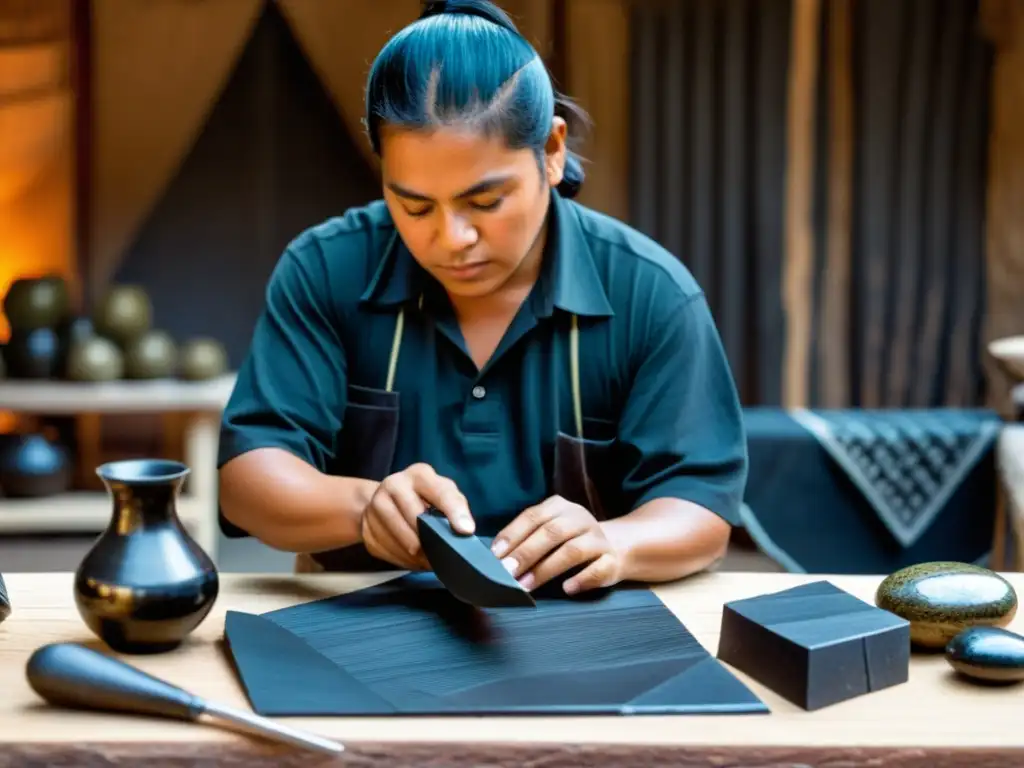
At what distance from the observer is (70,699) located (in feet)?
3.50

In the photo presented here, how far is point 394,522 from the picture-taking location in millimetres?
1404

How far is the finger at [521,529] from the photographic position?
1368 millimetres

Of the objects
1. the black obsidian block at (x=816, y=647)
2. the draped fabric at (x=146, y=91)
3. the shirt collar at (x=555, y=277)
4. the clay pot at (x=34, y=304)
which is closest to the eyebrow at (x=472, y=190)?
the shirt collar at (x=555, y=277)

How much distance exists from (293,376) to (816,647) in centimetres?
88

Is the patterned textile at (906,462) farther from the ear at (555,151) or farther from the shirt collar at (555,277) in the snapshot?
the ear at (555,151)

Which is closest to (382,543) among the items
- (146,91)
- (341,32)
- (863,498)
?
(863,498)

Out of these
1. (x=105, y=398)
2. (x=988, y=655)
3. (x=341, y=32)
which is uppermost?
(x=341, y=32)

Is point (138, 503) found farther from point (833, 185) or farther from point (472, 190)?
point (833, 185)

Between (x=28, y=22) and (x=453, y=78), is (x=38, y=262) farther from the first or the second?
(x=453, y=78)

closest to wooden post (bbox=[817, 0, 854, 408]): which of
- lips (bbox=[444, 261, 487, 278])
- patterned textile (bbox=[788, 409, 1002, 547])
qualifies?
patterned textile (bbox=[788, 409, 1002, 547])

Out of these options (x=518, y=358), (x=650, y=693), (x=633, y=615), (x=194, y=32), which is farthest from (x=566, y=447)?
(x=194, y=32)

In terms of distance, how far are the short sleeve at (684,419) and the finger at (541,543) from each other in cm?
25

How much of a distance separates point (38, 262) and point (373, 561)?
3.63 metres

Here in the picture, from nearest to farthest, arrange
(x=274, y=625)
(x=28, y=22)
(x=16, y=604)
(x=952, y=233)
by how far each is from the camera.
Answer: (x=274, y=625) → (x=16, y=604) → (x=952, y=233) → (x=28, y=22)
